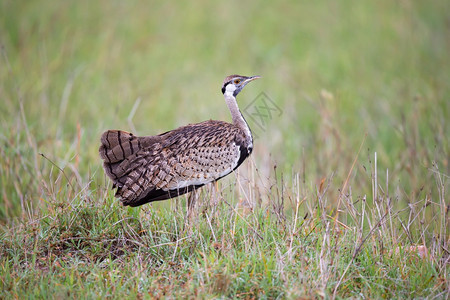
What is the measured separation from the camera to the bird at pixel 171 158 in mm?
4988

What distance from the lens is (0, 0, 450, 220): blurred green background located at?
303 inches

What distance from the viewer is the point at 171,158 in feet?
16.7

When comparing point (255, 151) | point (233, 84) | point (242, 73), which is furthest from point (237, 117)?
point (242, 73)

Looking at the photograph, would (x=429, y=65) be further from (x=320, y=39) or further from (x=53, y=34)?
(x=53, y=34)

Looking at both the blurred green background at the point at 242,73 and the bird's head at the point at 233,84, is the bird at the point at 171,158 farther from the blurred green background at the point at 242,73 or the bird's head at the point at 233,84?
the blurred green background at the point at 242,73

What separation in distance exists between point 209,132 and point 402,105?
5411 mm

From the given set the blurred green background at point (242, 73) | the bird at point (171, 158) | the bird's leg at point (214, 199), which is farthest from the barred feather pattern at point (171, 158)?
the blurred green background at point (242, 73)

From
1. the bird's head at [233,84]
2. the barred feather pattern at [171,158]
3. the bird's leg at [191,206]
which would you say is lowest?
the bird's leg at [191,206]

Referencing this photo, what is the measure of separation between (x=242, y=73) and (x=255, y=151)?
10.0ft

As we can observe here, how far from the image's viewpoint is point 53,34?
37.9 ft

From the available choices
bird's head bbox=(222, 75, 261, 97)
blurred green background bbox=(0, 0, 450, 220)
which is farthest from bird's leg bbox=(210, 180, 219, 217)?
blurred green background bbox=(0, 0, 450, 220)

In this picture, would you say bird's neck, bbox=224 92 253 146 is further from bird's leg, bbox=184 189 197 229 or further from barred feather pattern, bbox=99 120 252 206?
bird's leg, bbox=184 189 197 229

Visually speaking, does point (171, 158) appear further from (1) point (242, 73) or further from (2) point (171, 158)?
(1) point (242, 73)

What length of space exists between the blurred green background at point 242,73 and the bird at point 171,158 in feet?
5.81
